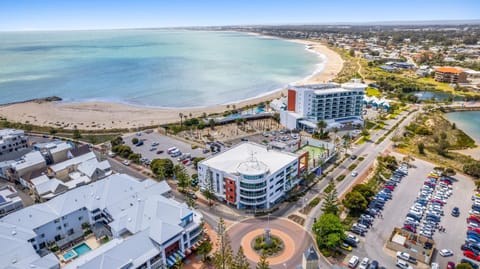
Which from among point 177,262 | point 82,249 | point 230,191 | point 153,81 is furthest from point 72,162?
point 153,81

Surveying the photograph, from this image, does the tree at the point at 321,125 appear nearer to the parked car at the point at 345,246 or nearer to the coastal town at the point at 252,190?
the coastal town at the point at 252,190

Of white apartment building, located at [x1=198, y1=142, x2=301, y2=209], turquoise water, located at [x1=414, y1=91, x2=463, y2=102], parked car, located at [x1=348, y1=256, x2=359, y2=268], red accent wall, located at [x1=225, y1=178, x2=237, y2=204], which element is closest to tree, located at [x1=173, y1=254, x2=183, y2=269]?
red accent wall, located at [x1=225, y1=178, x2=237, y2=204]

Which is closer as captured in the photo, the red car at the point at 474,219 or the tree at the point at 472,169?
the red car at the point at 474,219

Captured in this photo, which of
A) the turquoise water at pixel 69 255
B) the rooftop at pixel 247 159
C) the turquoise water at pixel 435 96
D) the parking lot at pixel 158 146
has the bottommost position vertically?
the turquoise water at pixel 69 255

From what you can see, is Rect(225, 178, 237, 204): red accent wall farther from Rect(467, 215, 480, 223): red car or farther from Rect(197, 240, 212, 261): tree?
Rect(467, 215, 480, 223): red car

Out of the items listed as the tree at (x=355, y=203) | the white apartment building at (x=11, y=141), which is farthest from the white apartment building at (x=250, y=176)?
the white apartment building at (x=11, y=141)
